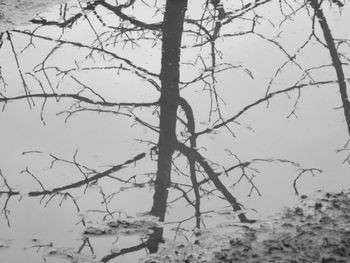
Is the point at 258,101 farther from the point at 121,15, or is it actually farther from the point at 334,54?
the point at 121,15

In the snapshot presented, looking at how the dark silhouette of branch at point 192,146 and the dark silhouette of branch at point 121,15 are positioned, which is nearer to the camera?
the dark silhouette of branch at point 192,146

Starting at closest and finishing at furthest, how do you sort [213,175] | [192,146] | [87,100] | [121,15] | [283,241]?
[283,241] < [213,175] < [192,146] < [87,100] < [121,15]

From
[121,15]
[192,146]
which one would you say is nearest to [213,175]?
[192,146]

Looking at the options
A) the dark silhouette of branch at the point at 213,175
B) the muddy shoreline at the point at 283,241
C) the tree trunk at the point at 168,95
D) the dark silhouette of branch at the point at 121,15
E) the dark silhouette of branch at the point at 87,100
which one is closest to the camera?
the muddy shoreline at the point at 283,241

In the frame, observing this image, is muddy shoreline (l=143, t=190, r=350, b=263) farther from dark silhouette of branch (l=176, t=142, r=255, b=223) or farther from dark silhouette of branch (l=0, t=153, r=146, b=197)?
dark silhouette of branch (l=0, t=153, r=146, b=197)

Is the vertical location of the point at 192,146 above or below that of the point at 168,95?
below

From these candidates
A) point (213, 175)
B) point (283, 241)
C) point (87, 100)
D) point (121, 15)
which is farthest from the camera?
point (121, 15)

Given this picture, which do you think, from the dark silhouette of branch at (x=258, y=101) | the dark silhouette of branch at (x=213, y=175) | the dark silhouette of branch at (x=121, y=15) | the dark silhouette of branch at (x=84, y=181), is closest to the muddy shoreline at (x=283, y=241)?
the dark silhouette of branch at (x=213, y=175)

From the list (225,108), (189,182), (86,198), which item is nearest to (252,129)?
(225,108)

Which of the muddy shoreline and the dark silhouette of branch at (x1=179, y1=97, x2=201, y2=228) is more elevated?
the dark silhouette of branch at (x1=179, y1=97, x2=201, y2=228)

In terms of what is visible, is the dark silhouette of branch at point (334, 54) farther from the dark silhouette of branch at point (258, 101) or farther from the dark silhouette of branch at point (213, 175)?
the dark silhouette of branch at point (213, 175)

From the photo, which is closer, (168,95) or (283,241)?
(283,241)

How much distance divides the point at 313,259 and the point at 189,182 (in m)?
0.93

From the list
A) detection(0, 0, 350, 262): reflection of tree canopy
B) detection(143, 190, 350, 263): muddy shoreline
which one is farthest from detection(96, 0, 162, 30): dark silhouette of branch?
detection(143, 190, 350, 263): muddy shoreline
